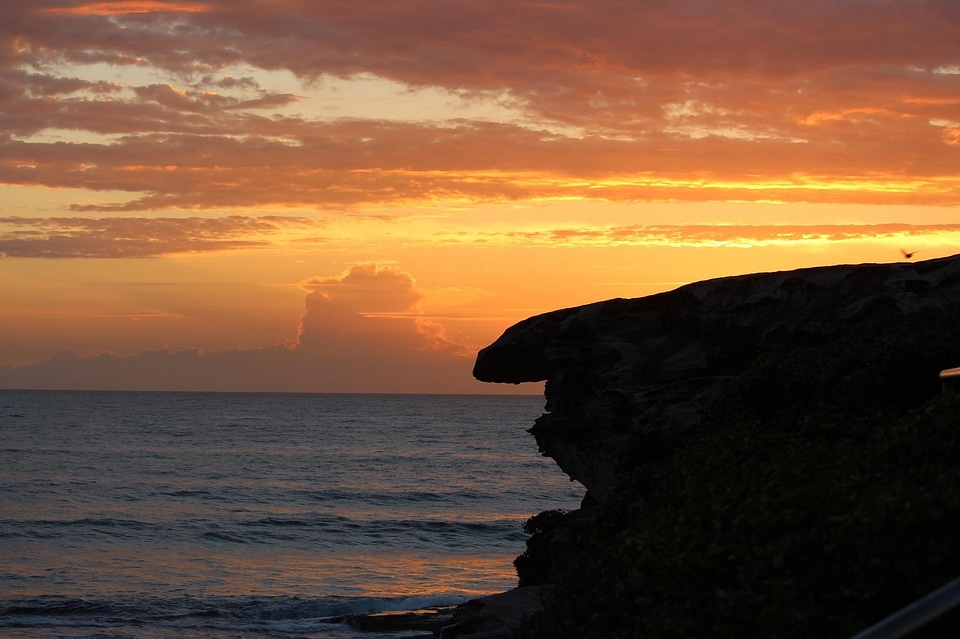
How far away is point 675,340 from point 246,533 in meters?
28.1

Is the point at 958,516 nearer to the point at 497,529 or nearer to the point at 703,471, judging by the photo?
the point at 703,471

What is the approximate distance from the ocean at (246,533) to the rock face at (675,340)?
29.4 feet

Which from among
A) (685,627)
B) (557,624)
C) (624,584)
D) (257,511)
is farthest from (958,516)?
(257,511)

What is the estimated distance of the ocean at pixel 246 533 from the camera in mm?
28797

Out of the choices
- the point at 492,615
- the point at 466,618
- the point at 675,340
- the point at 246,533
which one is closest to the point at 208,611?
the point at 466,618

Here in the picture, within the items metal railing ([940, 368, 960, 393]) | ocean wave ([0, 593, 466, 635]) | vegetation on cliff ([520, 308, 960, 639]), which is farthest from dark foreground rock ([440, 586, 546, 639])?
metal railing ([940, 368, 960, 393])

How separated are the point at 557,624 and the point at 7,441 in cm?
9611

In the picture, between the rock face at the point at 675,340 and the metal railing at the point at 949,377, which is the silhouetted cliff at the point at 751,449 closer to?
the rock face at the point at 675,340

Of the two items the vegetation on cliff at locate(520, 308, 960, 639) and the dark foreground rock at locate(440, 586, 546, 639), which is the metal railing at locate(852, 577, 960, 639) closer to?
the vegetation on cliff at locate(520, 308, 960, 639)

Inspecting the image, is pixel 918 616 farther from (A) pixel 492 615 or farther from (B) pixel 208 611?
(B) pixel 208 611

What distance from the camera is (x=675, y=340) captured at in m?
21.5

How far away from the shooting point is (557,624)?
10930 millimetres

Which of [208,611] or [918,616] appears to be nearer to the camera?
[918,616]

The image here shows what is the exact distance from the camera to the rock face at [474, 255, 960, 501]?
19.3 meters
